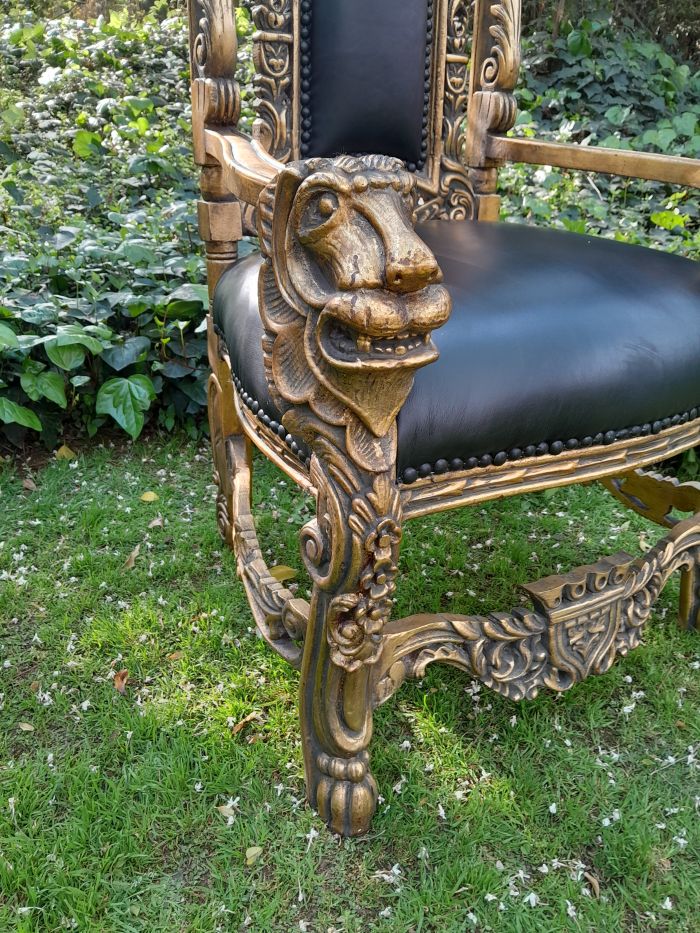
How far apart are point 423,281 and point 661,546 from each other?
804 mm

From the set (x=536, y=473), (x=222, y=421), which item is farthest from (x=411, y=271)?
(x=222, y=421)

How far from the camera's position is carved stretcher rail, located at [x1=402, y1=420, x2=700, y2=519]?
104 cm

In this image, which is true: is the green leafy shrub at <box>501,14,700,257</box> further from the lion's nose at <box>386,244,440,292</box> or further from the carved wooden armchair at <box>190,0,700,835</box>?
the lion's nose at <box>386,244,440,292</box>

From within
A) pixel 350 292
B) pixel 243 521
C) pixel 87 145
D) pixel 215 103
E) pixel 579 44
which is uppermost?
pixel 579 44

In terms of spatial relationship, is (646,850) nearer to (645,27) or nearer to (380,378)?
(380,378)

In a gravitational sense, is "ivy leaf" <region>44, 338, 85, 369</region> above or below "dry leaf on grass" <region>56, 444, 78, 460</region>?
above

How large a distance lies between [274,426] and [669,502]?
1062mm

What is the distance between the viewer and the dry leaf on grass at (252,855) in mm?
1178

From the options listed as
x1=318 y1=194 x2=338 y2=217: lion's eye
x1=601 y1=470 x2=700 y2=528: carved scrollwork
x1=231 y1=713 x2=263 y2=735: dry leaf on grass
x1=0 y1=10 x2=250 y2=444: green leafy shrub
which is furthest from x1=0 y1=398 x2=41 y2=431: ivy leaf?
x1=318 y1=194 x2=338 y2=217: lion's eye

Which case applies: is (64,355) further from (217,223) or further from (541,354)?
(541,354)

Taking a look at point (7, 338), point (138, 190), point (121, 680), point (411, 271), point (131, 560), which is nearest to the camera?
point (411, 271)

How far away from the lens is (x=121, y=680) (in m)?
1.54

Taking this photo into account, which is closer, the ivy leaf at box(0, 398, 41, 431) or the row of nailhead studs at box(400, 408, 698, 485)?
the row of nailhead studs at box(400, 408, 698, 485)

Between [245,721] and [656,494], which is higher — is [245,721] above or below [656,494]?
below
